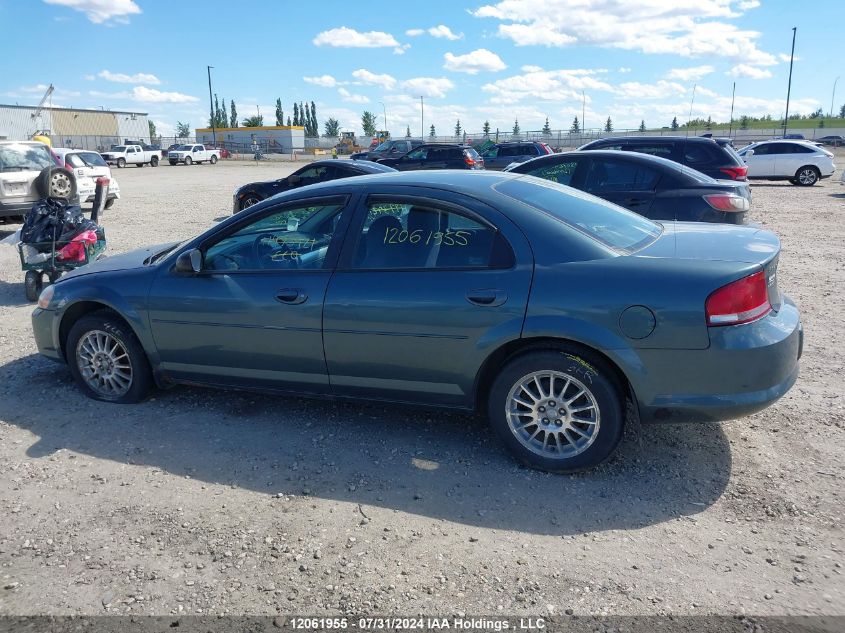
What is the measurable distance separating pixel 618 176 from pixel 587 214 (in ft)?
15.8

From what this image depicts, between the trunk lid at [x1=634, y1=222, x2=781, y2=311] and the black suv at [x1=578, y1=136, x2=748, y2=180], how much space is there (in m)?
7.12

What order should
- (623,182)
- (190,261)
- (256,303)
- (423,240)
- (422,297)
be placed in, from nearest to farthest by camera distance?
(422,297) < (423,240) < (256,303) < (190,261) < (623,182)

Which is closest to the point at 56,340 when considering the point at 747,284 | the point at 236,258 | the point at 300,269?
the point at 236,258

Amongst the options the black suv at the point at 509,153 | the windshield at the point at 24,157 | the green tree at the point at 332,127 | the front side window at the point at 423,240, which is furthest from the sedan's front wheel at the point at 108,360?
the green tree at the point at 332,127

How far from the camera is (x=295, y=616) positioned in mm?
2764

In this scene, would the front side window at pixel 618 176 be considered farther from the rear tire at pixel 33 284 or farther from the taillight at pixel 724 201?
the rear tire at pixel 33 284

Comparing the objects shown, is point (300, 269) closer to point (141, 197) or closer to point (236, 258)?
point (236, 258)

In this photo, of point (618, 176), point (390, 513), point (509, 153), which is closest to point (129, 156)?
point (509, 153)

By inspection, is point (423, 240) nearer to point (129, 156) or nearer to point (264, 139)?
point (129, 156)

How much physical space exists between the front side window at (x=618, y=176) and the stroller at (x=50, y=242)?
6.48 metres

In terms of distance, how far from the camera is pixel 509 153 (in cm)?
2436

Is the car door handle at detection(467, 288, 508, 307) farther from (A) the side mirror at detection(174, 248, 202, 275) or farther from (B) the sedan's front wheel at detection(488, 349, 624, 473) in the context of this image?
(A) the side mirror at detection(174, 248, 202, 275)

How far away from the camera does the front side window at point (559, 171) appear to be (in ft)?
29.4

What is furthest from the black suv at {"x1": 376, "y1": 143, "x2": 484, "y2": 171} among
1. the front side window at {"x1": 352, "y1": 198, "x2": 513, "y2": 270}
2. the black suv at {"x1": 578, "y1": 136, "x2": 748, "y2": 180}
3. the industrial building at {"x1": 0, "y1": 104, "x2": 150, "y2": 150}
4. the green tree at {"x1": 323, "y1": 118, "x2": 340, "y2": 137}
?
the green tree at {"x1": 323, "y1": 118, "x2": 340, "y2": 137}
